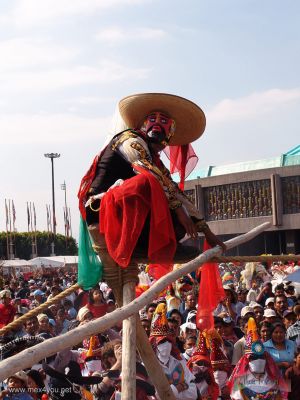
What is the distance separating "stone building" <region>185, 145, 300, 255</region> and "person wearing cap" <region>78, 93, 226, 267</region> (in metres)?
40.8

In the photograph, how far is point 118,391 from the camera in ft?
16.2

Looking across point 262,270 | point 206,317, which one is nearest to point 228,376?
point 206,317

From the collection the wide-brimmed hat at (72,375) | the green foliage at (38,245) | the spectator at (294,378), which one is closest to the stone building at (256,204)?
the green foliage at (38,245)

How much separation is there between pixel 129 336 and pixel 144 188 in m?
0.72

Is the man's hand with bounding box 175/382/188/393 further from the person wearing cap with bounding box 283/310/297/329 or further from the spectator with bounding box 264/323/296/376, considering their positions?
the person wearing cap with bounding box 283/310/297/329

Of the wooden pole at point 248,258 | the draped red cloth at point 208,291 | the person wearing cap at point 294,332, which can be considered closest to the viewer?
the wooden pole at point 248,258

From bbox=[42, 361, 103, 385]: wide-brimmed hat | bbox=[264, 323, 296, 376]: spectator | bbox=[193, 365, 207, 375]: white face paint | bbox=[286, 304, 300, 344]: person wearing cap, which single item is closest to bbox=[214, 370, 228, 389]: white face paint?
bbox=[193, 365, 207, 375]: white face paint

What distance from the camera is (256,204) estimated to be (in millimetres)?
46031

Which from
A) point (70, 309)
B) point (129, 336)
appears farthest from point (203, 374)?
point (70, 309)

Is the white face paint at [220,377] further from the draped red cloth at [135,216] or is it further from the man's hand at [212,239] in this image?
the draped red cloth at [135,216]

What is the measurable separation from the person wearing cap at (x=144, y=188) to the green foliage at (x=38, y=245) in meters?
55.7

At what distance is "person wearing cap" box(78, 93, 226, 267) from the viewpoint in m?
3.65

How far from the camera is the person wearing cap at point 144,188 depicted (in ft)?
12.0

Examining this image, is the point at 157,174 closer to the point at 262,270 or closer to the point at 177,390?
the point at 177,390
